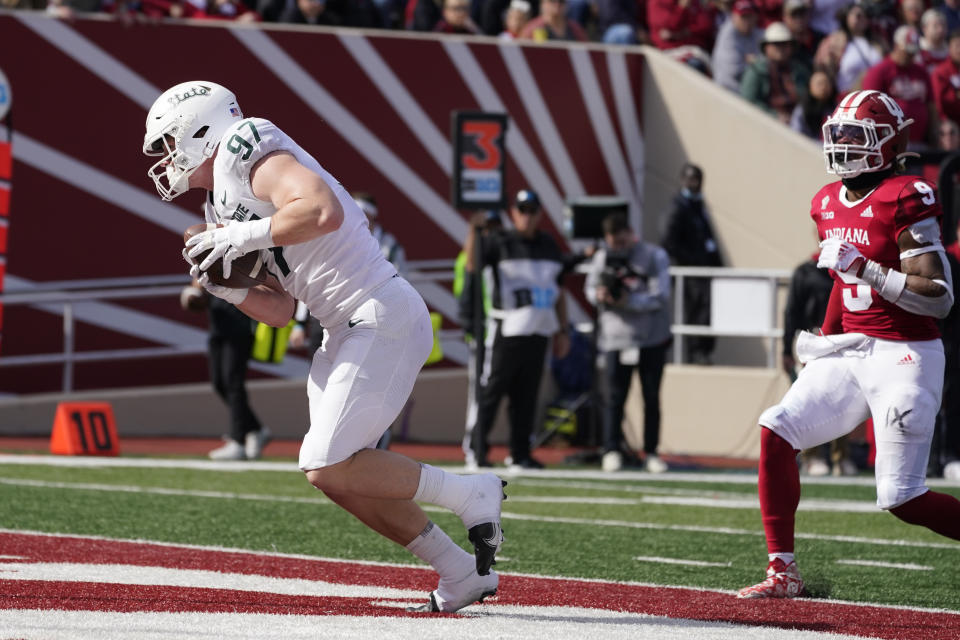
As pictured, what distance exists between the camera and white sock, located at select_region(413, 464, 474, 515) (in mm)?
5430

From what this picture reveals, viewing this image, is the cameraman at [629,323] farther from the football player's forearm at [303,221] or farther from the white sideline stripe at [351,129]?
the football player's forearm at [303,221]

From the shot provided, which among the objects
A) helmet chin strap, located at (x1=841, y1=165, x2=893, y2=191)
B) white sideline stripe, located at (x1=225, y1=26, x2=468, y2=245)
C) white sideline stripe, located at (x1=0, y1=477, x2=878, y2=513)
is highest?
white sideline stripe, located at (x1=225, y1=26, x2=468, y2=245)

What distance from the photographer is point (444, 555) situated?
218 inches

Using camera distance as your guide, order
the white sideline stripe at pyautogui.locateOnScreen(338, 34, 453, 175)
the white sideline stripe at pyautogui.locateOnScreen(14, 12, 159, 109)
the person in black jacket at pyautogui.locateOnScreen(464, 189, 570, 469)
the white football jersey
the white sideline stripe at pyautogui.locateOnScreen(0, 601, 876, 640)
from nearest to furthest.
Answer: the white sideline stripe at pyautogui.locateOnScreen(0, 601, 876, 640)
the white football jersey
the person in black jacket at pyautogui.locateOnScreen(464, 189, 570, 469)
the white sideline stripe at pyautogui.locateOnScreen(14, 12, 159, 109)
the white sideline stripe at pyautogui.locateOnScreen(338, 34, 453, 175)

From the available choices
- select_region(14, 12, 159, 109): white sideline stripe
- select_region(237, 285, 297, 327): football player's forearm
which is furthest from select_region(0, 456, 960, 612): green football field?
select_region(14, 12, 159, 109): white sideline stripe

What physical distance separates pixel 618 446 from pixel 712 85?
514 centimetres

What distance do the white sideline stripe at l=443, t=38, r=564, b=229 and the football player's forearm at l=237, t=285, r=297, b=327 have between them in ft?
34.8

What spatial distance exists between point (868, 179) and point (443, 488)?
6.51 feet

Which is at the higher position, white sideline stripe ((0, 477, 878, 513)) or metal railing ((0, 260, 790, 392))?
metal railing ((0, 260, 790, 392))

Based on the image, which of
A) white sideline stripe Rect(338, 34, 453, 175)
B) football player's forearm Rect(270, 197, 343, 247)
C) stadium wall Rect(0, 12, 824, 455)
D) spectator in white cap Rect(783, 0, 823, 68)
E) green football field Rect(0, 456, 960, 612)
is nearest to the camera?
football player's forearm Rect(270, 197, 343, 247)

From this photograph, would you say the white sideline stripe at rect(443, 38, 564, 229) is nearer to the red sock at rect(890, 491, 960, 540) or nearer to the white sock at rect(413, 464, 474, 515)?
the red sock at rect(890, 491, 960, 540)

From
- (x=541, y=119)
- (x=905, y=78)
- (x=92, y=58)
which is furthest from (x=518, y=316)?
(x=905, y=78)

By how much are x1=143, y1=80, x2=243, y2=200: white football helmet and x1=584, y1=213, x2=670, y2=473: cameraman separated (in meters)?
7.21

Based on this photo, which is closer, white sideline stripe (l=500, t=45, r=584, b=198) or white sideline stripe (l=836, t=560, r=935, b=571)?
white sideline stripe (l=836, t=560, r=935, b=571)
